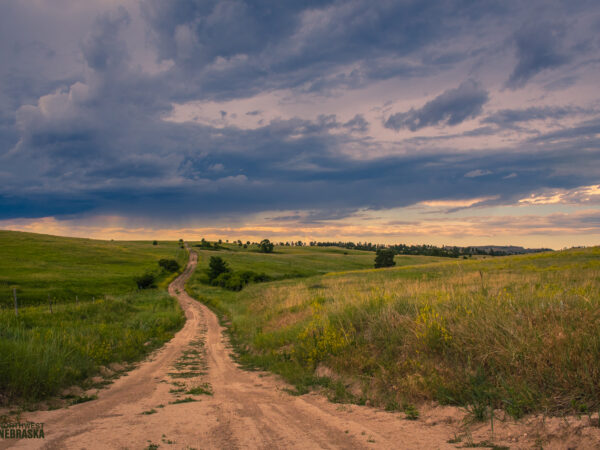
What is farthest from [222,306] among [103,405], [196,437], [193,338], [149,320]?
[196,437]

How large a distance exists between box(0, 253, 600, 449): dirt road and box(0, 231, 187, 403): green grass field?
3.87 ft

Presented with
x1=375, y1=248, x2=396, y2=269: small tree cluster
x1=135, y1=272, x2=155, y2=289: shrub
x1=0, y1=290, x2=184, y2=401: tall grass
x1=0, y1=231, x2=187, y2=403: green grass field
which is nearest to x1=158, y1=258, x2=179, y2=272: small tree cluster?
x1=0, y1=231, x2=187, y2=403: green grass field

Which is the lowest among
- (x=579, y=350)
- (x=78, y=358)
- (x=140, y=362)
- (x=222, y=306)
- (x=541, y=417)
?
(x=222, y=306)

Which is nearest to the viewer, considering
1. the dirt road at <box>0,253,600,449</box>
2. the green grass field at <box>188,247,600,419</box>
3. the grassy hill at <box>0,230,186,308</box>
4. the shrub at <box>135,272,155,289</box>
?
the dirt road at <box>0,253,600,449</box>

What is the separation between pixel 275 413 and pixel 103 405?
3822 mm

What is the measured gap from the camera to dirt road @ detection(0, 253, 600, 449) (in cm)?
517

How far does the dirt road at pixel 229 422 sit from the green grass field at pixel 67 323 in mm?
1179

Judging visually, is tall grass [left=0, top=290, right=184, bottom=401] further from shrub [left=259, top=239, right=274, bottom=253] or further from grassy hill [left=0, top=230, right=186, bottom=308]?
shrub [left=259, top=239, right=274, bottom=253]

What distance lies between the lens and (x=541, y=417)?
4891 millimetres

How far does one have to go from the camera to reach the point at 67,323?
19797 millimetres

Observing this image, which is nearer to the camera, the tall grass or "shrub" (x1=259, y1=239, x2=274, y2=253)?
the tall grass

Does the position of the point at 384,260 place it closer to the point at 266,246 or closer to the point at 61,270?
the point at 266,246

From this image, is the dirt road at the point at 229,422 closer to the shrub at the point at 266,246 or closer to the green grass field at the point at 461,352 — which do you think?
the green grass field at the point at 461,352

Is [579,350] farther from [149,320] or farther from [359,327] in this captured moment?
[149,320]
